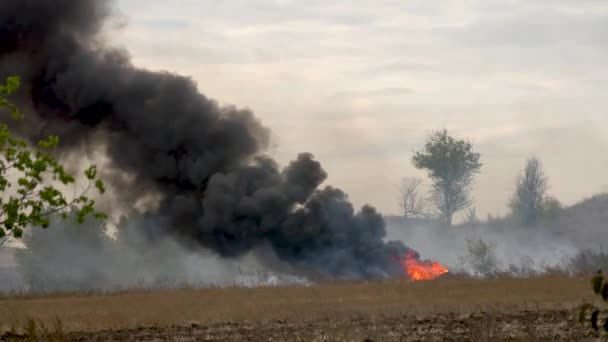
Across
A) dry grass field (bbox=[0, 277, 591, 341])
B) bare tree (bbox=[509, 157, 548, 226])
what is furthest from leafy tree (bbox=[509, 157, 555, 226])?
dry grass field (bbox=[0, 277, 591, 341])

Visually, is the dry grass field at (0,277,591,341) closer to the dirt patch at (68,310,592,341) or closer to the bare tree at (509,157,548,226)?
the dirt patch at (68,310,592,341)

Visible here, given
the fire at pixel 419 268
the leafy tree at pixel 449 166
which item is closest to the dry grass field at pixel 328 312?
the fire at pixel 419 268

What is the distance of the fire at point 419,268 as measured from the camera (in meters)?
62.1

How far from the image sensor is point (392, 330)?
90.8ft

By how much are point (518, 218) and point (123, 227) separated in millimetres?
49210

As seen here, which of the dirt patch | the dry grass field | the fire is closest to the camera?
the dirt patch

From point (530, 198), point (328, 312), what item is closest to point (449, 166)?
point (530, 198)

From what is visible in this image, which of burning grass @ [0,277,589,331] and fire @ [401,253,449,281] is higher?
fire @ [401,253,449,281]

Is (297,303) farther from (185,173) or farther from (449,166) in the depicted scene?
(449,166)

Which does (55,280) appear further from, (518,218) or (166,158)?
(518,218)

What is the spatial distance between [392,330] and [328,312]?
7050 mm

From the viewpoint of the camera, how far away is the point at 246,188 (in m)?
60.1

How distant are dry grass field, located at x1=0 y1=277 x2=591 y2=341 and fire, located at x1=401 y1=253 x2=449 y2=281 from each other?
8.44 m

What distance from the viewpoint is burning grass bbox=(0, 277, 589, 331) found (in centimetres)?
3391
